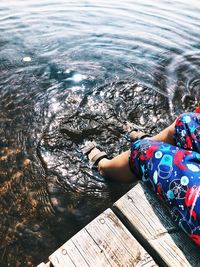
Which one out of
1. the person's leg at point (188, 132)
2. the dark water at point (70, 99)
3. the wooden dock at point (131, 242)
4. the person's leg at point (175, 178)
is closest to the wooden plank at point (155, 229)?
the wooden dock at point (131, 242)

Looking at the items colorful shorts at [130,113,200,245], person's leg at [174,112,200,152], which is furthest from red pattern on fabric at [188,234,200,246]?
person's leg at [174,112,200,152]

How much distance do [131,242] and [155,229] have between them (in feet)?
0.90

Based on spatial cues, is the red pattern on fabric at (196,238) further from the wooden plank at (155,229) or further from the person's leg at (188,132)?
the person's leg at (188,132)

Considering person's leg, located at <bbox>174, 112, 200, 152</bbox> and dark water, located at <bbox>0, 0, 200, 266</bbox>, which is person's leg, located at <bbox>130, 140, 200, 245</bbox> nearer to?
person's leg, located at <bbox>174, 112, 200, 152</bbox>

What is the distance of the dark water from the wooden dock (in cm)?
69

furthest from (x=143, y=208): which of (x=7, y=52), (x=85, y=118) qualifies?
(x=7, y=52)

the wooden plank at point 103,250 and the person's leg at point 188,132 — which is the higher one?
the person's leg at point 188,132

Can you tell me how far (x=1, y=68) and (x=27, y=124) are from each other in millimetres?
2154

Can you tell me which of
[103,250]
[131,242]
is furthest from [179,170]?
[103,250]

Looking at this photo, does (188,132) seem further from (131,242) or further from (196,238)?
(131,242)

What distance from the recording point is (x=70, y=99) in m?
5.52

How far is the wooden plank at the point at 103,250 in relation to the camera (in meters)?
2.71

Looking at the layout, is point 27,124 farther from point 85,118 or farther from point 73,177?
point 73,177

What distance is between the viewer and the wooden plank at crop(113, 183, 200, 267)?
8.98ft
